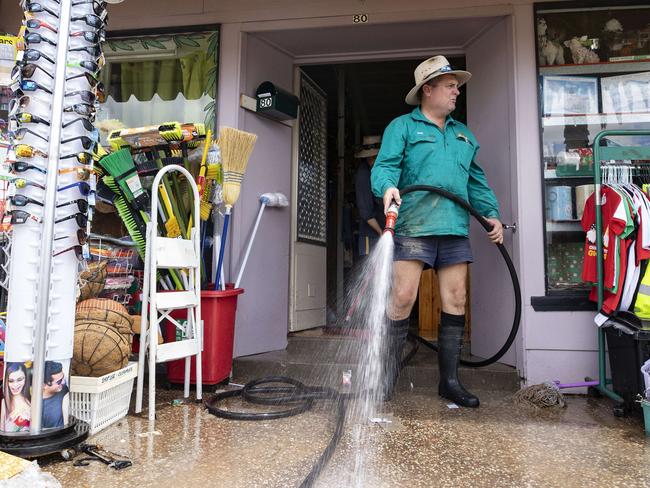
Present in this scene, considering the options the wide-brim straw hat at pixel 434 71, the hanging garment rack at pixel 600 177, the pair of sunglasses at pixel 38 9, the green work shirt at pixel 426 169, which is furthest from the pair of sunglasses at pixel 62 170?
the hanging garment rack at pixel 600 177

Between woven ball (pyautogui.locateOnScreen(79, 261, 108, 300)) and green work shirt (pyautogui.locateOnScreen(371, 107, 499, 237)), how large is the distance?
159cm

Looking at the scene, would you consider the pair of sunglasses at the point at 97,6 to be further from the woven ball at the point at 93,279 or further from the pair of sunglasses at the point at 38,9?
the woven ball at the point at 93,279

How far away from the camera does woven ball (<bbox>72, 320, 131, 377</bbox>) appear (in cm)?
219

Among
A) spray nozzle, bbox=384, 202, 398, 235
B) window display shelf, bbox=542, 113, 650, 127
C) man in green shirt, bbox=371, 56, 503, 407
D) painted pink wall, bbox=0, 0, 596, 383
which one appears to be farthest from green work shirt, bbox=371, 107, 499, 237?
window display shelf, bbox=542, 113, 650, 127

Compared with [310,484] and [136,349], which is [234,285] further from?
[310,484]

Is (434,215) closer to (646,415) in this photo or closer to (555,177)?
(555,177)

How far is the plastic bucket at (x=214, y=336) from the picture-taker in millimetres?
2822

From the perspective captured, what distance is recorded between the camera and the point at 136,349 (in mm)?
3047

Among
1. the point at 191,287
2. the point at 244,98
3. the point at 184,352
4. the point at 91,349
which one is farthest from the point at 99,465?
the point at 244,98

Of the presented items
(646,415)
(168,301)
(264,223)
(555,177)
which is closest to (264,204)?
(264,223)

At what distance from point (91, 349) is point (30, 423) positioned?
0.43 meters

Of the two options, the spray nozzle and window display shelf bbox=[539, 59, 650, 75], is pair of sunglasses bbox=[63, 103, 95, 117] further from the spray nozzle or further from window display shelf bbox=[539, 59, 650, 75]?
window display shelf bbox=[539, 59, 650, 75]

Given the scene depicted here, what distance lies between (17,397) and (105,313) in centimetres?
62

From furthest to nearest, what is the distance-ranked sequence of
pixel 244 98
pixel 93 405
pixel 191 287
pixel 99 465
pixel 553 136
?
pixel 244 98 < pixel 553 136 < pixel 191 287 < pixel 93 405 < pixel 99 465
